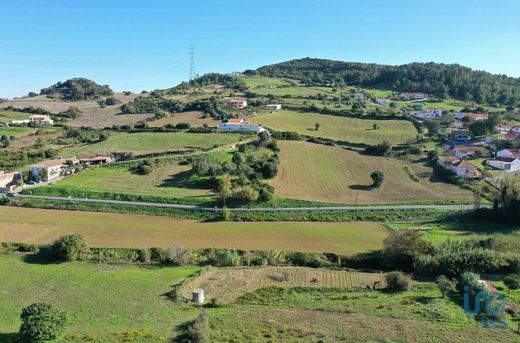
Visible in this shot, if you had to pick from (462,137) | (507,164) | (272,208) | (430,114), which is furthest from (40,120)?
(507,164)

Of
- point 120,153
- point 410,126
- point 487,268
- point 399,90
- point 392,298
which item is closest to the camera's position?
point 392,298

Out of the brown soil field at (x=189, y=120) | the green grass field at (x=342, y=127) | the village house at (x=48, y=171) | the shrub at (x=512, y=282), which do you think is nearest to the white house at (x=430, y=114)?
the green grass field at (x=342, y=127)

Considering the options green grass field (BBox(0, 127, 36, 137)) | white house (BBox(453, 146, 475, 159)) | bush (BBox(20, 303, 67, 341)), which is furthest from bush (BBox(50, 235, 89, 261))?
green grass field (BBox(0, 127, 36, 137))

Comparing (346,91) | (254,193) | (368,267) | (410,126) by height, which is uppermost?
(346,91)

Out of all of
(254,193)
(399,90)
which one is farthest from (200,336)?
(399,90)

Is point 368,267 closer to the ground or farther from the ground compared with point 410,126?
closer to the ground

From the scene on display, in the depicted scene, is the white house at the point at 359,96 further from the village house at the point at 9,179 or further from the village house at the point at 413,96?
the village house at the point at 9,179

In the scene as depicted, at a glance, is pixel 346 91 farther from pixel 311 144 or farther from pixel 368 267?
pixel 368 267

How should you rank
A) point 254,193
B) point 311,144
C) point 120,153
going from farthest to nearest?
point 311,144 < point 120,153 < point 254,193
